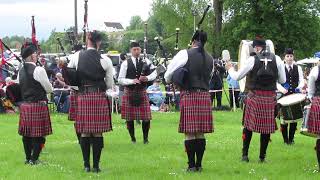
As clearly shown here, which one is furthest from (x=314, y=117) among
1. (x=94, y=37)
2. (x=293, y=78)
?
(x=293, y=78)

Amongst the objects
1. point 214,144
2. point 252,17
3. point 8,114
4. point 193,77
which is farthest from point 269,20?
point 193,77

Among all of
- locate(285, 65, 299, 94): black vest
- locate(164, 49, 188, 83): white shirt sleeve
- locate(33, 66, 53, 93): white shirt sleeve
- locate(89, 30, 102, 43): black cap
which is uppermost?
locate(89, 30, 102, 43): black cap

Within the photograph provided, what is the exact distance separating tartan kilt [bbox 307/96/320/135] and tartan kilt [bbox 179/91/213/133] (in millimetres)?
1259

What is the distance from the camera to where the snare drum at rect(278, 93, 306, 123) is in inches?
348

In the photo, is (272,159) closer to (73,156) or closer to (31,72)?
(73,156)

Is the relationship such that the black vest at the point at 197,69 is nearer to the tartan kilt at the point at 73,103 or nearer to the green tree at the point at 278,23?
the tartan kilt at the point at 73,103

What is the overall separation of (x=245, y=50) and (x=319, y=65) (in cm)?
222

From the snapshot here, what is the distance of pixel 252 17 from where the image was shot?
37500 mm

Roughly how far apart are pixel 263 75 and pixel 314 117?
2.96 ft

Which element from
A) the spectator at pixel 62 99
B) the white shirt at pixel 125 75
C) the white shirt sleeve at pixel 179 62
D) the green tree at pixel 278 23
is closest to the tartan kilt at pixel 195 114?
the white shirt sleeve at pixel 179 62

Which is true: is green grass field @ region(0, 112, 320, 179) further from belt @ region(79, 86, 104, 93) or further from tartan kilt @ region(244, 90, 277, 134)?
belt @ region(79, 86, 104, 93)

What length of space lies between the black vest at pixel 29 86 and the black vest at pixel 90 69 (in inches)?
31.5

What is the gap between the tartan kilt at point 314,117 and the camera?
23.4 feet

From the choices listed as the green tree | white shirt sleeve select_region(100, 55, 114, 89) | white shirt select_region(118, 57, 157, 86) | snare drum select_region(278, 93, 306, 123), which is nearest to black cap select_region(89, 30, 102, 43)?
white shirt sleeve select_region(100, 55, 114, 89)
